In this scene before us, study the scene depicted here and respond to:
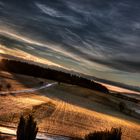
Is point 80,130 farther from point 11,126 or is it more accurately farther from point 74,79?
point 74,79

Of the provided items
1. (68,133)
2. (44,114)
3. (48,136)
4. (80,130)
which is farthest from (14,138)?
(44,114)

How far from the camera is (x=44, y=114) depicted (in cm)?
1642

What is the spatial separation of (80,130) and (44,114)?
7.50ft

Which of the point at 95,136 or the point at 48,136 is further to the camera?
the point at 48,136

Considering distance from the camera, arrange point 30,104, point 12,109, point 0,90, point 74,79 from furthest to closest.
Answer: point 74,79 < point 0,90 < point 30,104 < point 12,109

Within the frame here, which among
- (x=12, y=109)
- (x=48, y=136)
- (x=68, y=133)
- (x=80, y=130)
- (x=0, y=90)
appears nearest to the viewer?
(x=48, y=136)

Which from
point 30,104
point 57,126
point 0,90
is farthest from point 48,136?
point 0,90

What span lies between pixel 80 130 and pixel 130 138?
2340mm

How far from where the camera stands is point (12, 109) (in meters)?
15.6

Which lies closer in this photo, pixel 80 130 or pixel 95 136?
pixel 95 136

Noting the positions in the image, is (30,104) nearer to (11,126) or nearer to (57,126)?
(57,126)

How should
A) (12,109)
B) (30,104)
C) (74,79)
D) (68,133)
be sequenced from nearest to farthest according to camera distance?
(68,133) → (12,109) → (30,104) → (74,79)

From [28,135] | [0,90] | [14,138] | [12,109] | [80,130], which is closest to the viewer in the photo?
[28,135]

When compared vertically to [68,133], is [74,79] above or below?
above
